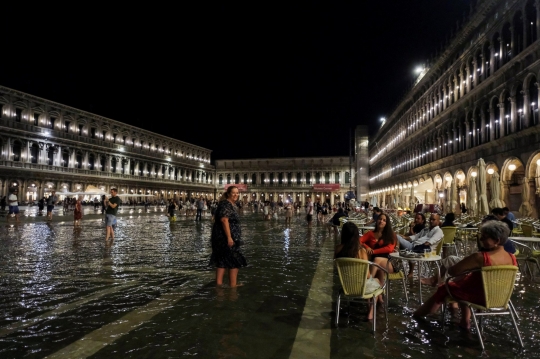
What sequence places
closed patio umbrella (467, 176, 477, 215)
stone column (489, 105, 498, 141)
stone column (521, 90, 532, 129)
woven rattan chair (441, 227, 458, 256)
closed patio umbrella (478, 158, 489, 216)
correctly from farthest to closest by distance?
stone column (489, 105, 498, 141) < stone column (521, 90, 532, 129) < closed patio umbrella (467, 176, 477, 215) < closed patio umbrella (478, 158, 489, 216) < woven rattan chair (441, 227, 458, 256)

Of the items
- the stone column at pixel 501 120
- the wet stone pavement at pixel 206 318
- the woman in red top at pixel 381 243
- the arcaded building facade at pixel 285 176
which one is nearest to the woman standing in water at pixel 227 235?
the wet stone pavement at pixel 206 318

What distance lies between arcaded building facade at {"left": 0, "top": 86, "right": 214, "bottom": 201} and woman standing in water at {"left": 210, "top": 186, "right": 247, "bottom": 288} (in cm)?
4536

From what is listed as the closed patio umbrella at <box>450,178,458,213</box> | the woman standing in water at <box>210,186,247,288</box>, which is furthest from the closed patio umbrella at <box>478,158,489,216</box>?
the woman standing in water at <box>210,186,247,288</box>

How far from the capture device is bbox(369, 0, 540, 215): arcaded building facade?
1769 cm

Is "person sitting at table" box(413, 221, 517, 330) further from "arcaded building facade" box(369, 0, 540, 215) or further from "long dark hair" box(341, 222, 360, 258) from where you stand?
"arcaded building facade" box(369, 0, 540, 215)

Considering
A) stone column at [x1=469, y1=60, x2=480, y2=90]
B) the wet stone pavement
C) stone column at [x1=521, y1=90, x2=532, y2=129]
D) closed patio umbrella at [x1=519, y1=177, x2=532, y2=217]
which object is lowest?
the wet stone pavement

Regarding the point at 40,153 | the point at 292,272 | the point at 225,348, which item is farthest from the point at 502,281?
the point at 40,153

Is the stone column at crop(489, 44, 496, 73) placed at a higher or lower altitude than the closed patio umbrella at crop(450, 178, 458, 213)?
higher

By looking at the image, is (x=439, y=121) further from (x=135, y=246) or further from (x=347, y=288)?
(x=347, y=288)

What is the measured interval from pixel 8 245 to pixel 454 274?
11.6 m

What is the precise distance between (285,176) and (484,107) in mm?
73261

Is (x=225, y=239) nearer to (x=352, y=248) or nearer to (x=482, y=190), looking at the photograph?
(x=352, y=248)

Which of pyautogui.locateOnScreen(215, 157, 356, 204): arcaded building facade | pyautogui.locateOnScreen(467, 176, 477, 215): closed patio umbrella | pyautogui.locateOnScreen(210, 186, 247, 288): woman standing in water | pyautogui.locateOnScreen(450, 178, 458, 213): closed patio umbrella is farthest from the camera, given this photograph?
pyautogui.locateOnScreen(215, 157, 356, 204): arcaded building facade

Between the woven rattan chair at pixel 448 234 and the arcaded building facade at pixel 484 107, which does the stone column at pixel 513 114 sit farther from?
the woven rattan chair at pixel 448 234
